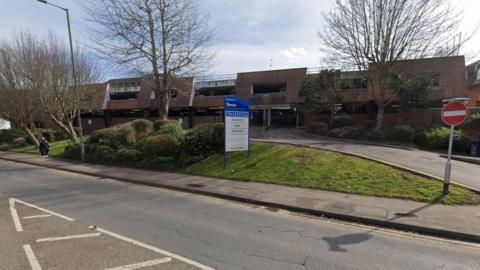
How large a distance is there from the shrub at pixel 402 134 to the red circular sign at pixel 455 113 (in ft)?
38.9

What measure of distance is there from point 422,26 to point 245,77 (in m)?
21.0

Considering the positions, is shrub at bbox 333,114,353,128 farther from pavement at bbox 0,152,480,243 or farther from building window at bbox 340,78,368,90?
pavement at bbox 0,152,480,243

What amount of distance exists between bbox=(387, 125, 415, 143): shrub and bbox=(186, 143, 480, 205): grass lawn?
338 inches

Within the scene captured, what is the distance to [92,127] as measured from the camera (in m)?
43.9

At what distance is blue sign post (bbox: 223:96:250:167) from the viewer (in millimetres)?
11109

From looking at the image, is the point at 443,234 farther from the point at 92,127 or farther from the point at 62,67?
the point at 92,127

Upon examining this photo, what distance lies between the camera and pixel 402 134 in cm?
1733

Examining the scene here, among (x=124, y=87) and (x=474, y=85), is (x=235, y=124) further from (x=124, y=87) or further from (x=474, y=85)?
(x=124, y=87)

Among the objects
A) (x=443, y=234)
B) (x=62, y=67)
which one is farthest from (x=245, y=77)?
(x=443, y=234)

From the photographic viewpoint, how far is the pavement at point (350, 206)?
16.9 ft

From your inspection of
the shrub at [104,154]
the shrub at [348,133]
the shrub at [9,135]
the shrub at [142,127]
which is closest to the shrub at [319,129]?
the shrub at [348,133]

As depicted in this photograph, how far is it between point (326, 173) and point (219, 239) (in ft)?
19.7

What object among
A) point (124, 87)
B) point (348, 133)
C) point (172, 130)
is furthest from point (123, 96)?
point (348, 133)

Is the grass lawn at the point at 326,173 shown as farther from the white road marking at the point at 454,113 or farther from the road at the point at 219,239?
the road at the point at 219,239
